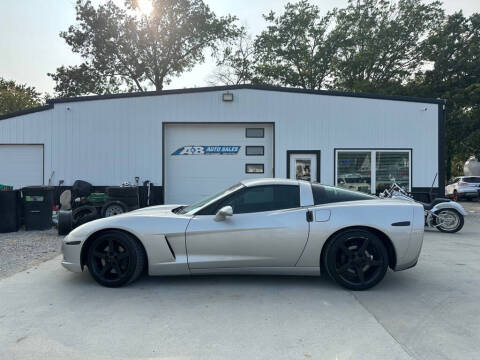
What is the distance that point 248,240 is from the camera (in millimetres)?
4172

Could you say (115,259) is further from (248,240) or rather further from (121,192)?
(121,192)

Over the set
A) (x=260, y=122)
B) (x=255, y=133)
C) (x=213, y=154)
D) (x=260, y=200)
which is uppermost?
(x=260, y=122)

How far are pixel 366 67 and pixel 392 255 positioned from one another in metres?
24.8

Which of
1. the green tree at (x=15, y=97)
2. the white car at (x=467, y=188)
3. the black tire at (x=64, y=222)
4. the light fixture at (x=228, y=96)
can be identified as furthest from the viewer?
the green tree at (x=15, y=97)

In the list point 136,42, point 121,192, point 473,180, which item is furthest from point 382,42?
point 121,192

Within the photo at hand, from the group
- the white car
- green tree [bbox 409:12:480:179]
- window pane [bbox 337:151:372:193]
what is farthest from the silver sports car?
green tree [bbox 409:12:480:179]

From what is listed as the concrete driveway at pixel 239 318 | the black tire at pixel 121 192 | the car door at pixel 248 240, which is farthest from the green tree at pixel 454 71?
the car door at pixel 248 240

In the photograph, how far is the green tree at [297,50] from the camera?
27312 mm

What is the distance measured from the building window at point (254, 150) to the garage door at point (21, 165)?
20.7 feet

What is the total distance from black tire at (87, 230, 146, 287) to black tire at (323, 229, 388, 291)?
7.11 feet

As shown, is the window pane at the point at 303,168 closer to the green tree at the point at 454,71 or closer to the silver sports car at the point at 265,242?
the silver sports car at the point at 265,242

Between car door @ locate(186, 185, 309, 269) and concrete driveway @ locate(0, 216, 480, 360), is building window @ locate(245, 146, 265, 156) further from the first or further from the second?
car door @ locate(186, 185, 309, 269)

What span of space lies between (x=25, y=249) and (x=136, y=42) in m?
23.7

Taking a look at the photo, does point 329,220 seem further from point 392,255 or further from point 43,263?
point 43,263
